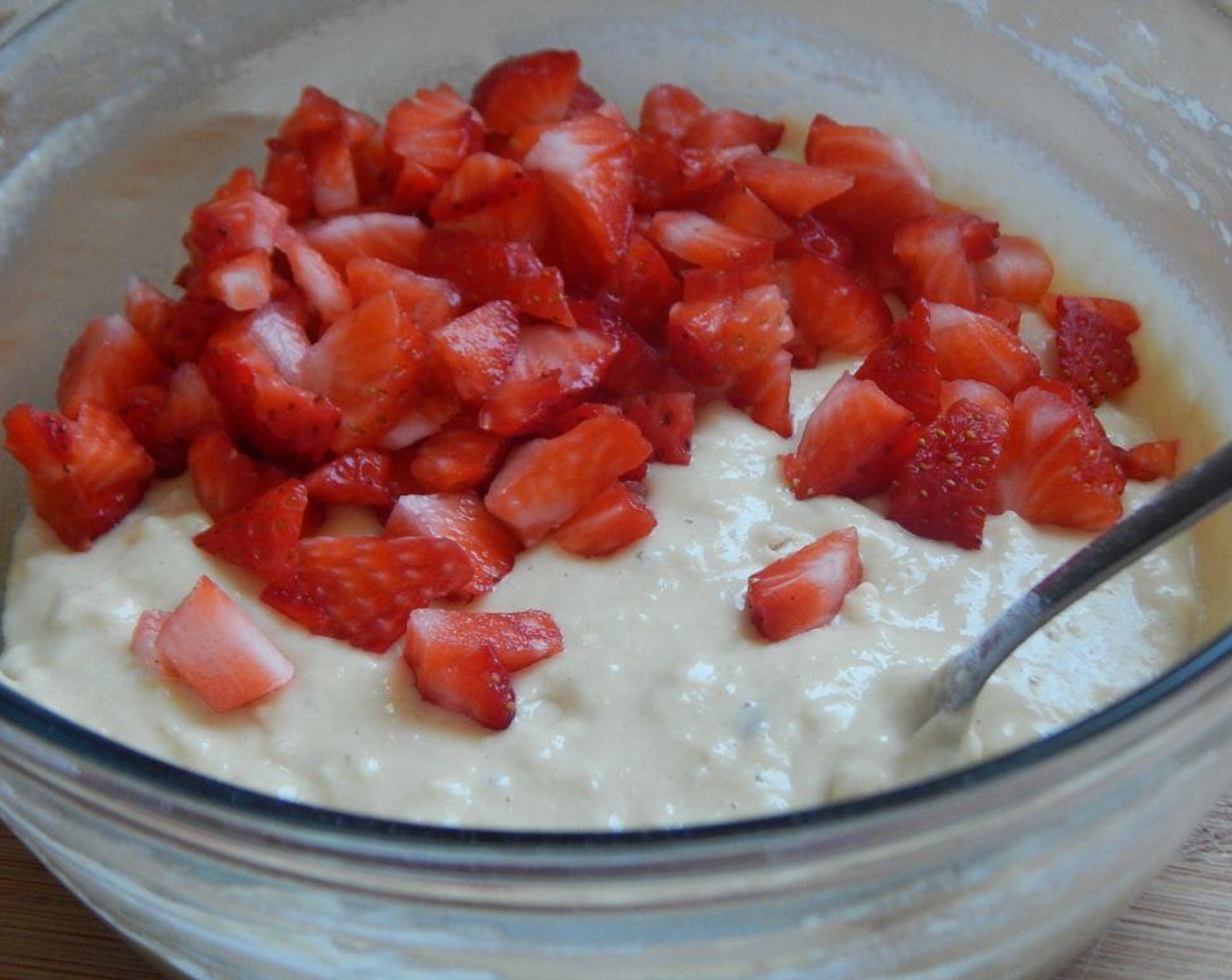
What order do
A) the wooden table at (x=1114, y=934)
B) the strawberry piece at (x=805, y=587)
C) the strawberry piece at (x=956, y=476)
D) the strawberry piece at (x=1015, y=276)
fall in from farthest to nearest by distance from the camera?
the strawberry piece at (x=1015, y=276), the strawberry piece at (x=956, y=476), the strawberry piece at (x=805, y=587), the wooden table at (x=1114, y=934)

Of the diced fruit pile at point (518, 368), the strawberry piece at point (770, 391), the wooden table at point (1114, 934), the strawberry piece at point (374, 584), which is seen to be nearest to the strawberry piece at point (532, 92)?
the diced fruit pile at point (518, 368)

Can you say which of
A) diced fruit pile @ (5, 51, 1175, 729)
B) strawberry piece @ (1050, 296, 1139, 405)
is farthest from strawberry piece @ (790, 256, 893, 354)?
strawberry piece @ (1050, 296, 1139, 405)

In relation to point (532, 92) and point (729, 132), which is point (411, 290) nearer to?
point (532, 92)

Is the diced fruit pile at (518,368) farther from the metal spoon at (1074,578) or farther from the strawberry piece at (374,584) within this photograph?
the metal spoon at (1074,578)

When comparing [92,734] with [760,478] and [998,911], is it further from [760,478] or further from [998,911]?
[760,478]

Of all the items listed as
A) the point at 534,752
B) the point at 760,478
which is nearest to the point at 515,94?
the point at 760,478

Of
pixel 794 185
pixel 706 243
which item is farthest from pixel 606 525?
pixel 794 185

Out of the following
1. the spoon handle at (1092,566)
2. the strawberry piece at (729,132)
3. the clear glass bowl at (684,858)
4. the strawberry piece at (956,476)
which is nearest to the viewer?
the clear glass bowl at (684,858)
